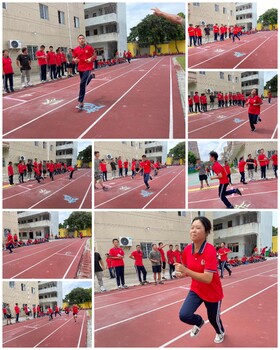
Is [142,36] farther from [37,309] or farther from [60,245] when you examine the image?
[37,309]

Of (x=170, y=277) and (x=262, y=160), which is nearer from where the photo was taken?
(x=262, y=160)

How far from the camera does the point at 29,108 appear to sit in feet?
21.2

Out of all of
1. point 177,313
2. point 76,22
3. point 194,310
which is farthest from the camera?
point 76,22

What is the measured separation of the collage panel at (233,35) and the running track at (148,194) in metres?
1.59

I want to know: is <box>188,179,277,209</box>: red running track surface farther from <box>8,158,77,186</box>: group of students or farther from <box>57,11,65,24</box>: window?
<box>57,11,65,24</box>: window

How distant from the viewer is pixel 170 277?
668 cm

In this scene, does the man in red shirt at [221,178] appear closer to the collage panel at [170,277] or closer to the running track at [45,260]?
the collage panel at [170,277]

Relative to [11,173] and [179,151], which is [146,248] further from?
[11,173]

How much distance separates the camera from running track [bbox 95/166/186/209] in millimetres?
6039

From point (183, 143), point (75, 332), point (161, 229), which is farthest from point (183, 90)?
point (75, 332)

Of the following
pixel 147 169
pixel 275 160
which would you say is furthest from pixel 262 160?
pixel 147 169

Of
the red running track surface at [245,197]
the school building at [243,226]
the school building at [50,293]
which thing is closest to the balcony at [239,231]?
the school building at [243,226]

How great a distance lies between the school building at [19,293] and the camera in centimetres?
602

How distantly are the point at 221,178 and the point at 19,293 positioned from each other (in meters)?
3.25
